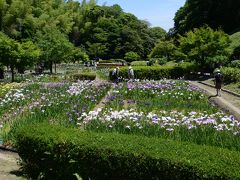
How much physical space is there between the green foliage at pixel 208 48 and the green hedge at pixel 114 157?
2624 centimetres

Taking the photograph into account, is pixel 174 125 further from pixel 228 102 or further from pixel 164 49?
pixel 164 49

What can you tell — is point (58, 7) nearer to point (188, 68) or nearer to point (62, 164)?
point (188, 68)

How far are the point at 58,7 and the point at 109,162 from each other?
5873 centimetres

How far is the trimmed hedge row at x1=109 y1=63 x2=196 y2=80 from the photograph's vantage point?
33500 millimetres

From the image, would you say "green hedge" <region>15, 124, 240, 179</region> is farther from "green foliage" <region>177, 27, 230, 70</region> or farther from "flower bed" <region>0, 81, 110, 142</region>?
"green foliage" <region>177, 27, 230, 70</region>

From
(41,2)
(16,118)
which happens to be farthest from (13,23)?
(16,118)

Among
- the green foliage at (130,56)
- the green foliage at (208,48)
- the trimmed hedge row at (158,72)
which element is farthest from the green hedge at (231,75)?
the green foliage at (130,56)

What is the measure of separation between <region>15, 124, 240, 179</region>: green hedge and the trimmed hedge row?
2464 cm

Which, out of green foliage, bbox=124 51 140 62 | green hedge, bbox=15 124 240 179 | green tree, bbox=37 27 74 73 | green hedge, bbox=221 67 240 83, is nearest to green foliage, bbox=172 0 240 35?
green foliage, bbox=124 51 140 62

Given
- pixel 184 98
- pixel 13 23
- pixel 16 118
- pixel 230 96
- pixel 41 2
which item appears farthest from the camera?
pixel 41 2

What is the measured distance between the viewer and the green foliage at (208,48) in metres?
33.7

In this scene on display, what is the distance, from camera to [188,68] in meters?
35.2

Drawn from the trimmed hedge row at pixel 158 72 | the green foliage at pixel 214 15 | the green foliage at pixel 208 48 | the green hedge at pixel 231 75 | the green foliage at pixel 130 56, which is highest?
the green foliage at pixel 214 15

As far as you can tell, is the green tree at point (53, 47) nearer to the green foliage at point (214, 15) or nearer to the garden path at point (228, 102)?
the garden path at point (228, 102)
